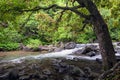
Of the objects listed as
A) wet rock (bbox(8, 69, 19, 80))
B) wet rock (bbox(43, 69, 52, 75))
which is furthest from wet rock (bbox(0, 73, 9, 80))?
wet rock (bbox(43, 69, 52, 75))

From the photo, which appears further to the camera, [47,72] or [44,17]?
[44,17]

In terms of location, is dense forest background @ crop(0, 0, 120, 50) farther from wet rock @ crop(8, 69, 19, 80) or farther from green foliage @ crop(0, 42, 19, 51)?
green foliage @ crop(0, 42, 19, 51)

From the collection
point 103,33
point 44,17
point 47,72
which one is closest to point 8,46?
point 44,17

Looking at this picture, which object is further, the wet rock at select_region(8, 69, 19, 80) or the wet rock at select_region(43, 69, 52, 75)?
the wet rock at select_region(43, 69, 52, 75)

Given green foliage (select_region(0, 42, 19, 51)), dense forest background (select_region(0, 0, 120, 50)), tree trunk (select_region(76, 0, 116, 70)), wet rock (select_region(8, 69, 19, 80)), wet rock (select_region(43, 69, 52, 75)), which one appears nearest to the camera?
tree trunk (select_region(76, 0, 116, 70))

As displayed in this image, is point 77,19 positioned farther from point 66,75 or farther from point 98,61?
point 66,75

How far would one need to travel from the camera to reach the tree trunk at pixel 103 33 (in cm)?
1167

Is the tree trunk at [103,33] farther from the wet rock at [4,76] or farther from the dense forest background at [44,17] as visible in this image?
the wet rock at [4,76]

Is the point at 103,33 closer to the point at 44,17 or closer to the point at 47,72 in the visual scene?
the point at 47,72

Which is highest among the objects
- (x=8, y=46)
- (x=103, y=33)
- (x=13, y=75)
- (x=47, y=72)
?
(x=103, y=33)

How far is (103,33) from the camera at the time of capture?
1173 cm

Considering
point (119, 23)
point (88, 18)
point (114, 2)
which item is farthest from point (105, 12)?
point (88, 18)

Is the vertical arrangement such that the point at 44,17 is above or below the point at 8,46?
above

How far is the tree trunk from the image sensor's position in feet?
38.3
